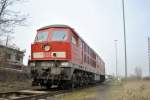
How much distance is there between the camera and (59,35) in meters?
20.3

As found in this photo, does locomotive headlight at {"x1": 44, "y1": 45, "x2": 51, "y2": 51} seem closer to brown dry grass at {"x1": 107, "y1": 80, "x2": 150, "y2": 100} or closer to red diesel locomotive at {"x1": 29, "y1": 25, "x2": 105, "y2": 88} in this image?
red diesel locomotive at {"x1": 29, "y1": 25, "x2": 105, "y2": 88}

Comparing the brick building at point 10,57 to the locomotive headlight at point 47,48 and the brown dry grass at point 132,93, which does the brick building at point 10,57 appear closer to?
the locomotive headlight at point 47,48

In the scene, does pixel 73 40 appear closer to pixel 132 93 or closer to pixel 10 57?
pixel 132 93

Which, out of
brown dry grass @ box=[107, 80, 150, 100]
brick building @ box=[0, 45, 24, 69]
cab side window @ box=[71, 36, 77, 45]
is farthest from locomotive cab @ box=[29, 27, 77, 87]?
brick building @ box=[0, 45, 24, 69]

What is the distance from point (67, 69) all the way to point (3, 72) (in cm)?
1632

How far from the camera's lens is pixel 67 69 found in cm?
1892

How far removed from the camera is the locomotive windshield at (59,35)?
20062 mm

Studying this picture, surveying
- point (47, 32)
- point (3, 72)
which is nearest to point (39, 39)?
point (47, 32)

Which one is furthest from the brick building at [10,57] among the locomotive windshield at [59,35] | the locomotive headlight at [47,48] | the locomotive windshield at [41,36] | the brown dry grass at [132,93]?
the brown dry grass at [132,93]

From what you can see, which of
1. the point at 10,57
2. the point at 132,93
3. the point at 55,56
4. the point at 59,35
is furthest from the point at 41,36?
the point at 10,57

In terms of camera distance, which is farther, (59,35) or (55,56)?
(59,35)

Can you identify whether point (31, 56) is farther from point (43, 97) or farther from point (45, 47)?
point (43, 97)

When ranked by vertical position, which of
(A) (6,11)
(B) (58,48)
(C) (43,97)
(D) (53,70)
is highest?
(A) (6,11)

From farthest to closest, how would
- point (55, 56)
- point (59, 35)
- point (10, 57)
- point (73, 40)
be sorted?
1. point (10, 57)
2. point (73, 40)
3. point (59, 35)
4. point (55, 56)
